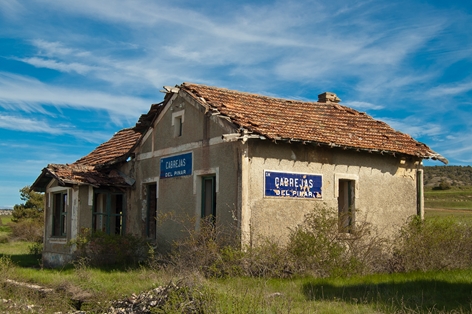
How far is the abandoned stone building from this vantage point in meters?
14.0

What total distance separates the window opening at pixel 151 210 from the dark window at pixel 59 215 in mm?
2829

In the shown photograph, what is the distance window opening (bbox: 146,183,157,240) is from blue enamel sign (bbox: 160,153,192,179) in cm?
106

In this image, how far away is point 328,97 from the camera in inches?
771

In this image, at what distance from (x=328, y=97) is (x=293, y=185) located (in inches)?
244

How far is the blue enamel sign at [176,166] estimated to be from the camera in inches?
624

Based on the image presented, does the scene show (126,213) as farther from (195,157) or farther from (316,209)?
(316,209)

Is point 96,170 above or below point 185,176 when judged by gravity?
above

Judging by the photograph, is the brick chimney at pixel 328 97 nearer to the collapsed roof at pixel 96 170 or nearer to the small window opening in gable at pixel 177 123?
the small window opening in gable at pixel 177 123

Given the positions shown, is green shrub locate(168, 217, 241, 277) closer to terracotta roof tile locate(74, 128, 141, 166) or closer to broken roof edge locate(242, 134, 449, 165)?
broken roof edge locate(242, 134, 449, 165)

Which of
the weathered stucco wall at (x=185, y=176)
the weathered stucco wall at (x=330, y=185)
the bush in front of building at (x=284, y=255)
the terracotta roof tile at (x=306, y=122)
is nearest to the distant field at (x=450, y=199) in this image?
the terracotta roof tile at (x=306, y=122)

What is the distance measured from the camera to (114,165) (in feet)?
62.8

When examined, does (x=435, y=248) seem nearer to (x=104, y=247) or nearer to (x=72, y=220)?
(x=104, y=247)

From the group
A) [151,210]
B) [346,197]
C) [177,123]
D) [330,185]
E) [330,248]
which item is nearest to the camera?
[330,248]

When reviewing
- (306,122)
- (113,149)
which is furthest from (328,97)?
(113,149)
